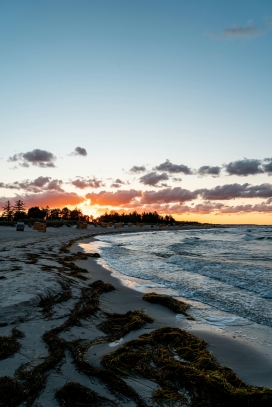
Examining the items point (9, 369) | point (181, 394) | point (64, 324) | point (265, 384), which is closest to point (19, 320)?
point (64, 324)

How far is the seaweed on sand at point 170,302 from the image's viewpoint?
5196 millimetres

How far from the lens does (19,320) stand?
159 inches

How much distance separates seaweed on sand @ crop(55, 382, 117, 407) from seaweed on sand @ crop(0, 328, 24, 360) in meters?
1.00

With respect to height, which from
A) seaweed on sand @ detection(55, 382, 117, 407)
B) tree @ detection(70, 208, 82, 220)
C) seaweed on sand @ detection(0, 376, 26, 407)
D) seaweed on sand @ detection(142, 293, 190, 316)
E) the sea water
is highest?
tree @ detection(70, 208, 82, 220)

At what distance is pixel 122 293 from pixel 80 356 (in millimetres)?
3519

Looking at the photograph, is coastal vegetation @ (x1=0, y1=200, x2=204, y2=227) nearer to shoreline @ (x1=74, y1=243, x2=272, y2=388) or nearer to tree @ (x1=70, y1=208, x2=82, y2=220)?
tree @ (x1=70, y1=208, x2=82, y2=220)

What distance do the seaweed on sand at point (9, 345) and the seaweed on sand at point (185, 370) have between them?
105 cm

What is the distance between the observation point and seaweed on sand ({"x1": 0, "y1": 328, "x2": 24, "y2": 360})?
3049 mm

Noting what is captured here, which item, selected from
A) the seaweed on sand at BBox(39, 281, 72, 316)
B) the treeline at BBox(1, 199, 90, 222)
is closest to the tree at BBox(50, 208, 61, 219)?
the treeline at BBox(1, 199, 90, 222)

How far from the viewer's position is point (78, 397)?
234 centimetres

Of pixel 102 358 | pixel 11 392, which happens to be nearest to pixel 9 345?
pixel 11 392

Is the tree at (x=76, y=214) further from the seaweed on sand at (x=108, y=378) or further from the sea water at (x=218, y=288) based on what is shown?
the seaweed on sand at (x=108, y=378)

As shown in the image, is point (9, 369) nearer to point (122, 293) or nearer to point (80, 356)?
point (80, 356)

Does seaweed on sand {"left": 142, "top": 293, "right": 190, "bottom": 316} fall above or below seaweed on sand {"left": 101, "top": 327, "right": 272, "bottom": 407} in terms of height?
below
